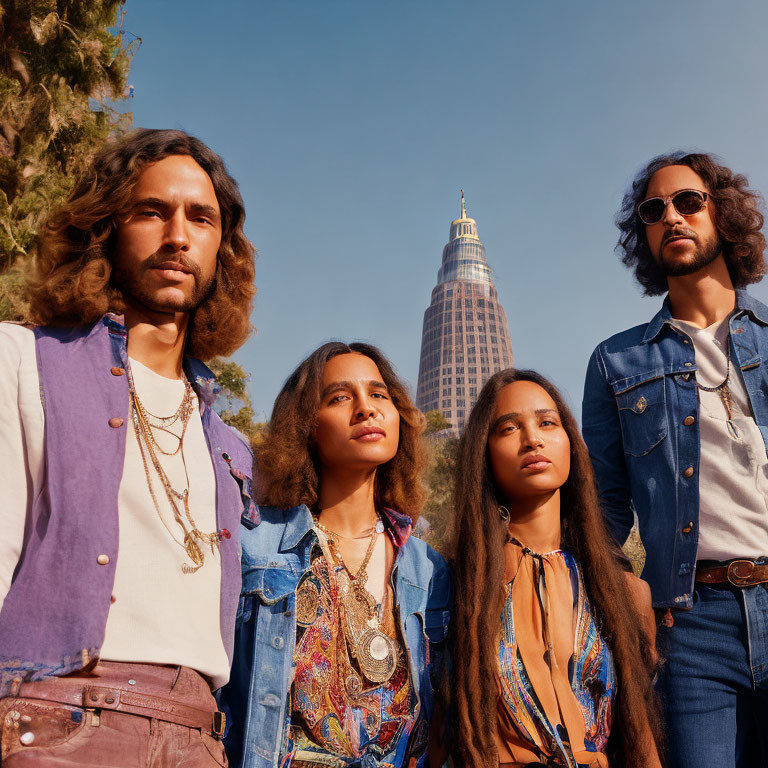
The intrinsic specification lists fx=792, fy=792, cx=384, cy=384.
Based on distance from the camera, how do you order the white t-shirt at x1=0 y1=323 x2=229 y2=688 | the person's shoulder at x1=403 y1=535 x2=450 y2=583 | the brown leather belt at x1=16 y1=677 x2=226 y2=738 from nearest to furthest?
1. the brown leather belt at x1=16 y1=677 x2=226 y2=738
2. the white t-shirt at x1=0 y1=323 x2=229 y2=688
3. the person's shoulder at x1=403 y1=535 x2=450 y2=583

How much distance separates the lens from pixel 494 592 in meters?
3.75

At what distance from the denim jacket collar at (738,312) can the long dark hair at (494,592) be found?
0.62 m

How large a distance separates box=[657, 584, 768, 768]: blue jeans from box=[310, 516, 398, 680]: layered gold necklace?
133 cm

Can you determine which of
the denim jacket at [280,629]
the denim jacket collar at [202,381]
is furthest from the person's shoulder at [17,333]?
the denim jacket at [280,629]

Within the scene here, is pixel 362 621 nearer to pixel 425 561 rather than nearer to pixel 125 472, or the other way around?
pixel 425 561

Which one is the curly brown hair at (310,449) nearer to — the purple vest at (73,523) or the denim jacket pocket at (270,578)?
the denim jacket pocket at (270,578)

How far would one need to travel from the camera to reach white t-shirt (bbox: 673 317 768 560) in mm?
3719

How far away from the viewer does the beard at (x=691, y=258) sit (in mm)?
4277

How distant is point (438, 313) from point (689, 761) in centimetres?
10008

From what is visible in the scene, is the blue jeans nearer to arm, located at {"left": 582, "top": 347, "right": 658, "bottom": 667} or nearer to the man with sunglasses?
the man with sunglasses

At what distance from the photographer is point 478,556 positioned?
12.7 ft

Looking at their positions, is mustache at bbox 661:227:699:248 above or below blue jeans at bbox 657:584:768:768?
above

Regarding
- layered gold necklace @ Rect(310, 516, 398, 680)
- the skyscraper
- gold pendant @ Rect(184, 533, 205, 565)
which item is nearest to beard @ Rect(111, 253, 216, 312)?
gold pendant @ Rect(184, 533, 205, 565)

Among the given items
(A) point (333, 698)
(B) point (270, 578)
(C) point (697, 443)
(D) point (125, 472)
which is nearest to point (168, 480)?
(D) point (125, 472)
